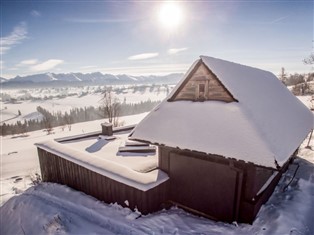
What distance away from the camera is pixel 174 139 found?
8305mm

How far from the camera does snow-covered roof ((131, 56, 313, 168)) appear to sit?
6723 millimetres

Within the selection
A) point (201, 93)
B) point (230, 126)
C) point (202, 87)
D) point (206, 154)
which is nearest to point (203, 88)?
point (202, 87)

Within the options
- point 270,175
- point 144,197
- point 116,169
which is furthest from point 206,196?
point 116,169

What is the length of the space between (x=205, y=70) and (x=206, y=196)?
5292mm

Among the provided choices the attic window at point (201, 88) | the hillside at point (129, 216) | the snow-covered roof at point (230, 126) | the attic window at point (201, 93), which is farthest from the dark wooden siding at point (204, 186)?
the attic window at point (201, 88)

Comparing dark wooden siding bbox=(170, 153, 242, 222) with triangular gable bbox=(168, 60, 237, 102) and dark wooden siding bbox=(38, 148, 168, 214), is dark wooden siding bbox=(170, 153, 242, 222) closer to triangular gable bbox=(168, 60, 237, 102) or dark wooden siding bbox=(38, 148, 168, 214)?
dark wooden siding bbox=(38, 148, 168, 214)

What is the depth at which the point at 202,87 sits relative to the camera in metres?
9.06

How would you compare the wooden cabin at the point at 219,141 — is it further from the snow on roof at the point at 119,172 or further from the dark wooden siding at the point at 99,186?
the dark wooden siding at the point at 99,186

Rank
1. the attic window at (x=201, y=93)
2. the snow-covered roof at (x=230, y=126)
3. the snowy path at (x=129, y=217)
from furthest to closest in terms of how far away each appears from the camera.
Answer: the attic window at (x=201, y=93) → the snowy path at (x=129, y=217) → the snow-covered roof at (x=230, y=126)

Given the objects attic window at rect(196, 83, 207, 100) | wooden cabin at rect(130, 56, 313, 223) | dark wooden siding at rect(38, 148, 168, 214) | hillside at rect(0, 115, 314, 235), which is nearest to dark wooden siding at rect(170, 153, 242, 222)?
wooden cabin at rect(130, 56, 313, 223)

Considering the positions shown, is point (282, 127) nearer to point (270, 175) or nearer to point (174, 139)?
point (270, 175)

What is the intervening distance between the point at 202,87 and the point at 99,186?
6.74 meters

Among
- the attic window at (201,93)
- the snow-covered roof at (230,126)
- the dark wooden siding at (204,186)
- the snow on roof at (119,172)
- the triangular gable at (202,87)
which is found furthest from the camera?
the attic window at (201,93)

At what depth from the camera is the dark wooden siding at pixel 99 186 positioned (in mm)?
8156
